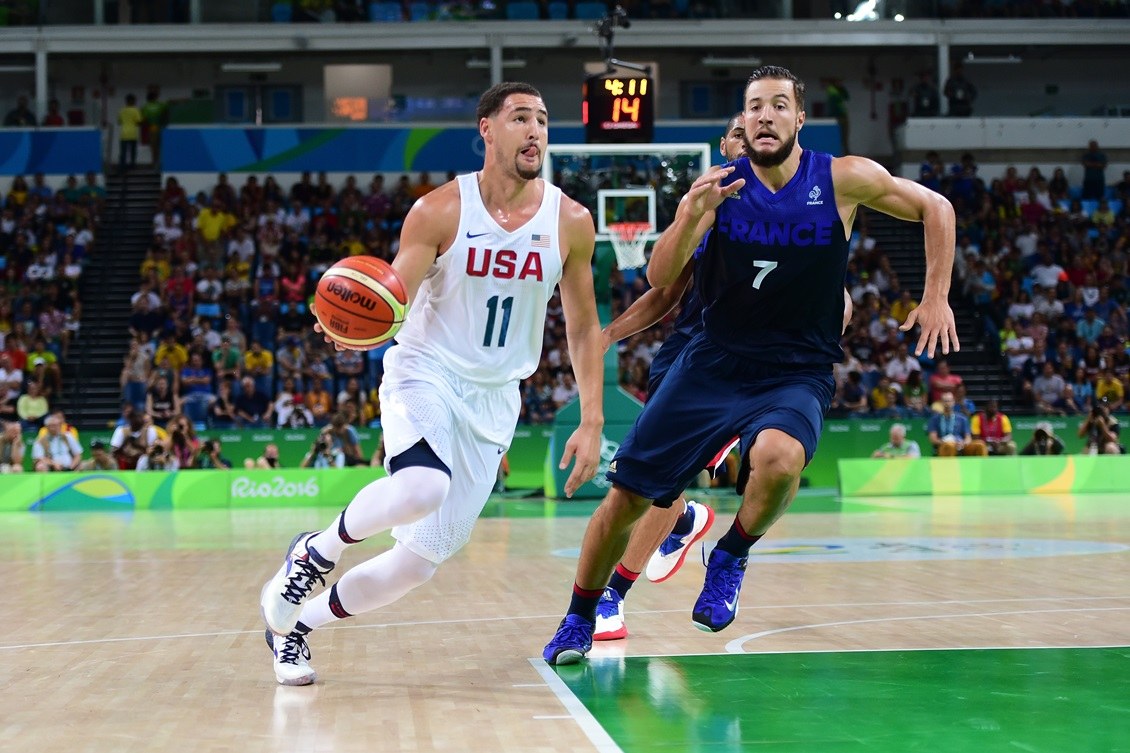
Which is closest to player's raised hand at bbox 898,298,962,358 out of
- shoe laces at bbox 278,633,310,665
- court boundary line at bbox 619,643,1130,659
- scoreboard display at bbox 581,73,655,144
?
court boundary line at bbox 619,643,1130,659

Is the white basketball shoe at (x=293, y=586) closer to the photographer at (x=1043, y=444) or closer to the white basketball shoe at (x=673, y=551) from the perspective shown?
the white basketball shoe at (x=673, y=551)

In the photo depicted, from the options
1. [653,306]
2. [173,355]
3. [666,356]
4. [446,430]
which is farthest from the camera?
[173,355]

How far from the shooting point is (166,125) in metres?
29.9

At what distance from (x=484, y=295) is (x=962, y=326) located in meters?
21.7

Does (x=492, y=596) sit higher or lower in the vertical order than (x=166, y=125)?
lower

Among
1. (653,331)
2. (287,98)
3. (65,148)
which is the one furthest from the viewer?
Answer: (287,98)

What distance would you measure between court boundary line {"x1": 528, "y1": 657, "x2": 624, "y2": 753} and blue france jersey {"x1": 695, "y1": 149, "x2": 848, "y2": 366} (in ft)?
5.37

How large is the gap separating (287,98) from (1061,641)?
28731 mm

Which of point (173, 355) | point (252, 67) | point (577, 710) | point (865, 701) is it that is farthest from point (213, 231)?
point (865, 701)

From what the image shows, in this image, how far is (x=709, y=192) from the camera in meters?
5.67

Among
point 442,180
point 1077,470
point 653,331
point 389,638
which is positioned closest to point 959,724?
point 389,638

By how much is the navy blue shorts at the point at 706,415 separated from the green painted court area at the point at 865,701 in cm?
83

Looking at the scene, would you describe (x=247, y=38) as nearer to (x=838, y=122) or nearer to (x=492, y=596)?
(x=838, y=122)

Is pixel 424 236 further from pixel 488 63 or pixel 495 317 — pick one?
pixel 488 63
